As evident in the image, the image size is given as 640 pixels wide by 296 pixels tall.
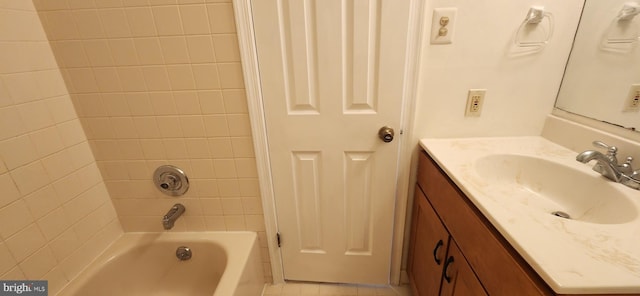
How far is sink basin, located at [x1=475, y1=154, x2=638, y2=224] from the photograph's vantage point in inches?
26.6

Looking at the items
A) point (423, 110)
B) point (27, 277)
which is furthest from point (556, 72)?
point (27, 277)

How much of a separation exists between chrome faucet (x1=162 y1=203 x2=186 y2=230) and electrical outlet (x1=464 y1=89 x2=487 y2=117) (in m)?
1.43

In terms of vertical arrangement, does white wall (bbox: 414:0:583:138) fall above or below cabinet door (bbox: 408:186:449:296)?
above

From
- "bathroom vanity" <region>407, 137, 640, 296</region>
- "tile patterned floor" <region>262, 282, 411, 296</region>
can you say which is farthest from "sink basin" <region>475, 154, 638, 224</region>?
"tile patterned floor" <region>262, 282, 411, 296</region>

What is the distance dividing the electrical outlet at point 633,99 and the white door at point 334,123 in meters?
0.72

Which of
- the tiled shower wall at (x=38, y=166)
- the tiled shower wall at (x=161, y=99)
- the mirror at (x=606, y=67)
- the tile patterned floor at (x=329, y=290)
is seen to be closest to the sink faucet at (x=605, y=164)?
the mirror at (x=606, y=67)

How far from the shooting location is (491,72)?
1012mm

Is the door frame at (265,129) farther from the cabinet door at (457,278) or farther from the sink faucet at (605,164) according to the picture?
the sink faucet at (605,164)

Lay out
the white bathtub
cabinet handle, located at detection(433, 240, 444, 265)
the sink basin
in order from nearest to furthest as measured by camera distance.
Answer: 1. the sink basin
2. cabinet handle, located at detection(433, 240, 444, 265)
3. the white bathtub

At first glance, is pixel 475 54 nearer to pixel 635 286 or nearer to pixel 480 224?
pixel 480 224

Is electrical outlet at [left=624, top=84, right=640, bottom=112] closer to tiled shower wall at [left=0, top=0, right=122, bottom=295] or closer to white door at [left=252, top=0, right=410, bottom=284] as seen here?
white door at [left=252, top=0, right=410, bottom=284]

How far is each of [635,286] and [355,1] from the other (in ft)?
3.29

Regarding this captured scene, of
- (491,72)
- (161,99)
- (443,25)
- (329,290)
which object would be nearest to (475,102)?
(491,72)

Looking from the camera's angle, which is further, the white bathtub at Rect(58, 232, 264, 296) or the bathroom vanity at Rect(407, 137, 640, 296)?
the white bathtub at Rect(58, 232, 264, 296)
